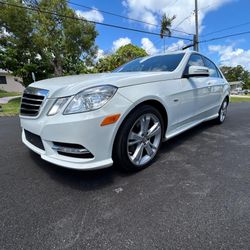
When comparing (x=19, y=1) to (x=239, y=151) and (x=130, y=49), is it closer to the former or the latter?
(x=239, y=151)

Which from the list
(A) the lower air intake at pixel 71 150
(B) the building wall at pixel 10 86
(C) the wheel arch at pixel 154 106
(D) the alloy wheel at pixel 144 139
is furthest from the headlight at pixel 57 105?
(B) the building wall at pixel 10 86

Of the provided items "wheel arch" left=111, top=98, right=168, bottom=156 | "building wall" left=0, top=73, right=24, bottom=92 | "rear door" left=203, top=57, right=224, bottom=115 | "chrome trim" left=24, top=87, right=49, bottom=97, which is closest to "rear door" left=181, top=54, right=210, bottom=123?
"rear door" left=203, top=57, right=224, bottom=115

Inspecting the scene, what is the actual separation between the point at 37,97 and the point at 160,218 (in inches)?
70.8

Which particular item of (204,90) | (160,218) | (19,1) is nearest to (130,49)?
(19,1)

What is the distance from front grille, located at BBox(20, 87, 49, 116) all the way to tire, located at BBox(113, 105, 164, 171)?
36.8 inches

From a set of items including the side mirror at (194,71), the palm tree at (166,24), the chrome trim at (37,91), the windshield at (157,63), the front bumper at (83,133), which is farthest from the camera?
the palm tree at (166,24)

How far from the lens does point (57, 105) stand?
2012mm

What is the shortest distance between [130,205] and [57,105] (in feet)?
4.09

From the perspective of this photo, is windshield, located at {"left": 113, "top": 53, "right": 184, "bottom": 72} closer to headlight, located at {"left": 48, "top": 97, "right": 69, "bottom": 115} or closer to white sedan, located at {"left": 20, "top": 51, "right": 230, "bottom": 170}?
white sedan, located at {"left": 20, "top": 51, "right": 230, "bottom": 170}

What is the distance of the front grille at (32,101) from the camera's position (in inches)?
84.2

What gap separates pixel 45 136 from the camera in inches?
80.7

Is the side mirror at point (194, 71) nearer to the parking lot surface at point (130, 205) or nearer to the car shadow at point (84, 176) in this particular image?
the parking lot surface at point (130, 205)

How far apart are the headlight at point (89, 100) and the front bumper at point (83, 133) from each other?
51mm

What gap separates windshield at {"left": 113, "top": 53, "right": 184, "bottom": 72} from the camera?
3.09 m
